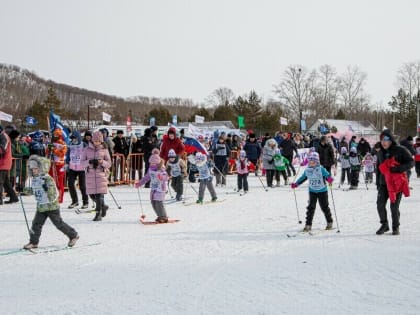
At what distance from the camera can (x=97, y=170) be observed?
388 inches

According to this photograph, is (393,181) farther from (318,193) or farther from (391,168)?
(318,193)

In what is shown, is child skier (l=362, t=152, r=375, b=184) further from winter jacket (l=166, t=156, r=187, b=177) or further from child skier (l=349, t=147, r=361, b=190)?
winter jacket (l=166, t=156, r=187, b=177)

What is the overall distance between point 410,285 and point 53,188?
4.88 metres

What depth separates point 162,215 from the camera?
31.4 ft

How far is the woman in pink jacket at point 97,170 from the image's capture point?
9781 millimetres

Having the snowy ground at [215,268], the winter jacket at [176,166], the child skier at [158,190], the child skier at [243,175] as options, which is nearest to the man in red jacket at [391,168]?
the snowy ground at [215,268]

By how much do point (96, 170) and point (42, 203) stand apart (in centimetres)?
268

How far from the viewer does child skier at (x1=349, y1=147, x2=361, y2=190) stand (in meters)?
15.9

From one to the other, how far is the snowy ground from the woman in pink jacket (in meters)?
0.42

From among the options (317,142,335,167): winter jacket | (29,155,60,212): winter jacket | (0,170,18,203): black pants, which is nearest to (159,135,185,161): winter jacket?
(0,170,18,203): black pants

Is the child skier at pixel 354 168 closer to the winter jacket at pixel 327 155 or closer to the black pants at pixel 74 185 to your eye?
the winter jacket at pixel 327 155

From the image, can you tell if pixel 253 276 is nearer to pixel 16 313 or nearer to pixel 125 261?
pixel 125 261

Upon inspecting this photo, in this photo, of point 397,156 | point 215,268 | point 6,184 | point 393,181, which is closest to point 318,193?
point 393,181

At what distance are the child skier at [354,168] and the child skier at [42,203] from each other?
10.8 metres
